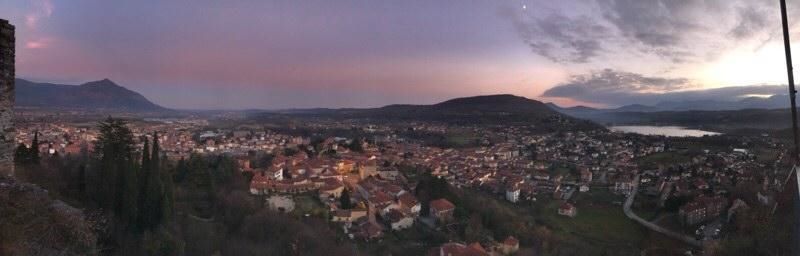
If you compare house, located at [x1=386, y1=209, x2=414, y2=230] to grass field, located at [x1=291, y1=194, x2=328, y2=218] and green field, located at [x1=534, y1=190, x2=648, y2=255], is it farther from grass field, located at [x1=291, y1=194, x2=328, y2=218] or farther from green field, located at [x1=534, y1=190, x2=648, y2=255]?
green field, located at [x1=534, y1=190, x2=648, y2=255]

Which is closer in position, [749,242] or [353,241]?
[749,242]

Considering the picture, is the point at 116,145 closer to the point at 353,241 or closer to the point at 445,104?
the point at 353,241

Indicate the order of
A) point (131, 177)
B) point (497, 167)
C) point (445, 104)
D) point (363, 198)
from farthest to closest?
point (445, 104) < point (497, 167) < point (363, 198) < point (131, 177)

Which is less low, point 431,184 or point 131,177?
point 131,177

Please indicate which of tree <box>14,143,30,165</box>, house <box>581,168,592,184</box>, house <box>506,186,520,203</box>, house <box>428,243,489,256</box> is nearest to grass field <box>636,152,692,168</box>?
house <box>581,168,592,184</box>

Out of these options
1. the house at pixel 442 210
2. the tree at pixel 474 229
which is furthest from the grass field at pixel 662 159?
the tree at pixel 474 229

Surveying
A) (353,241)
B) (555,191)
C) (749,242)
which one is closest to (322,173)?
(353,241)

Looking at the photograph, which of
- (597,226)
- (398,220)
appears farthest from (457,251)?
(597,226)
